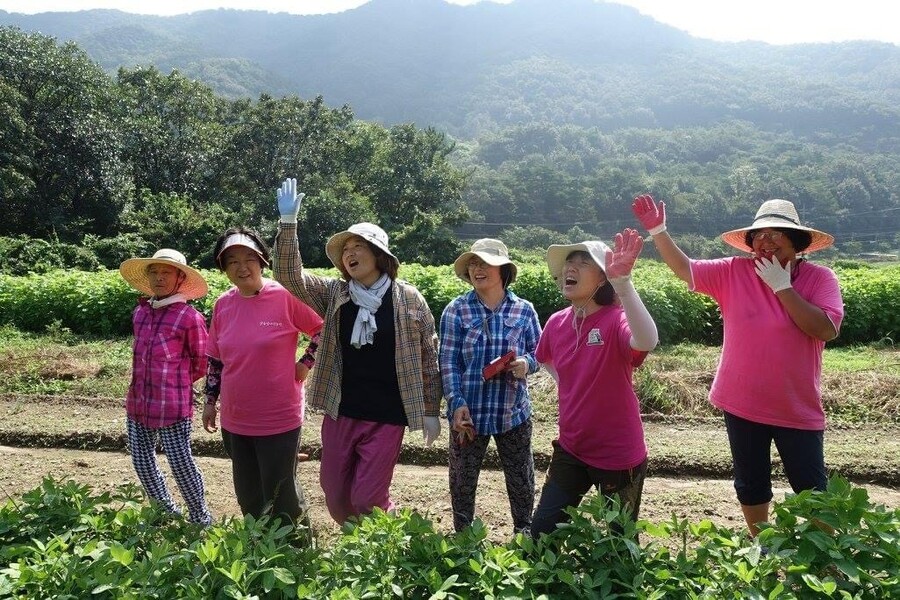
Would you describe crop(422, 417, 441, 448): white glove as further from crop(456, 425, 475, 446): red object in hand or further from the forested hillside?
the forested hillside

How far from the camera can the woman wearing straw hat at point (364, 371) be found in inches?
117

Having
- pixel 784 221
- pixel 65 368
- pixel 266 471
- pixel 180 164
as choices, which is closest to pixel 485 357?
pixel 266 471

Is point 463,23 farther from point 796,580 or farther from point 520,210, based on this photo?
point 796,580

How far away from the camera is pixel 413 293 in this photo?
10.1ft

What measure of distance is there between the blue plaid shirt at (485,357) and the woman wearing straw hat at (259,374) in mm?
707

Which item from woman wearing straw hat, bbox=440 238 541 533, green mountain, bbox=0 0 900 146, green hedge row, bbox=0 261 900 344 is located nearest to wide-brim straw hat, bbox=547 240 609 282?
woman wearing straw hat, bbox=440 238 541 533

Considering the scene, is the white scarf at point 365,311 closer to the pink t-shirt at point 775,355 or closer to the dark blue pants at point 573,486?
the dark blue pants at point 573,486

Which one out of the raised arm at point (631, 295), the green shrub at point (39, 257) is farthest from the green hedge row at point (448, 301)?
the raised arm at point (631, 295)

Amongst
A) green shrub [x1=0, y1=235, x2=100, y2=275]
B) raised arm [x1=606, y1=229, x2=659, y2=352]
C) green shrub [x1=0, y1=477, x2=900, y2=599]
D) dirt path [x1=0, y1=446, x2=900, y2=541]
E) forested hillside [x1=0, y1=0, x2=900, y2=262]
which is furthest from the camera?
forested hillside [x1=0, y1=0, x2=900, y2=262]

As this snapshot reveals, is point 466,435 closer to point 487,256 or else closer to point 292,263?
point 487,256

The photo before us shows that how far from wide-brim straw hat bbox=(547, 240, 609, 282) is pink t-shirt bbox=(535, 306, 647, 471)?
0.23 m

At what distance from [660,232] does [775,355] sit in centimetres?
71

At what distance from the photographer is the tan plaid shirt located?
2.99 m

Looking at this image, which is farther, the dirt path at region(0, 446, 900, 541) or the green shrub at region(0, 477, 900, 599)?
the dirt path at region(0, 446, 900, 541)
